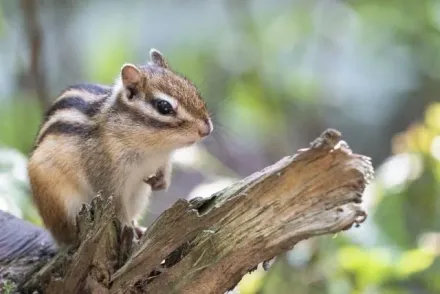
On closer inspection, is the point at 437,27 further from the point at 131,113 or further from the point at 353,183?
the point at 353,183

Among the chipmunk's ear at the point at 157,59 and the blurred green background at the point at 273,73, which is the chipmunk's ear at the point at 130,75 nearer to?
the chipmunk's ear at the point at 157,59

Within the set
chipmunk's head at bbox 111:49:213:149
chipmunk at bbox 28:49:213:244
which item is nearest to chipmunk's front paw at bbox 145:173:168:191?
chipmunk at bbox 28:49:213:244

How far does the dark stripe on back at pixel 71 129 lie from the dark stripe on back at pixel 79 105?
32 mm

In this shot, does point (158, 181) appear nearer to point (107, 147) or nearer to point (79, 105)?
point (107, 147)

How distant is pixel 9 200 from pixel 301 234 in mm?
911

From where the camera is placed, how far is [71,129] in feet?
5.22

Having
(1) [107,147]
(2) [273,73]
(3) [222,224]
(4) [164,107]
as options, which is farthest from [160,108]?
(2) [273,73]

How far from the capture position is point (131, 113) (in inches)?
61.0

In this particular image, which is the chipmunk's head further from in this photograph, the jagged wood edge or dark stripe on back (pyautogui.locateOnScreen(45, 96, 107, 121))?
the jagged wood edge

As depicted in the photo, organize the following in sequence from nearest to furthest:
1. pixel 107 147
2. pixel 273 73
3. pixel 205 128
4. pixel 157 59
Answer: pixel 205 128 < pixel 107 147 < pixel 157 59 < pixel 273 73

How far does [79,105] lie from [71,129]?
0.21ft

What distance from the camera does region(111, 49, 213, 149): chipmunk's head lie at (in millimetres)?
1457

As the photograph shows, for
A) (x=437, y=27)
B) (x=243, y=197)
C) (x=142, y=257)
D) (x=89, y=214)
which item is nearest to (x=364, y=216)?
(x=243, y=197)

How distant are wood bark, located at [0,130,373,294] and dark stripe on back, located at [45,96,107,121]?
1.15ft
